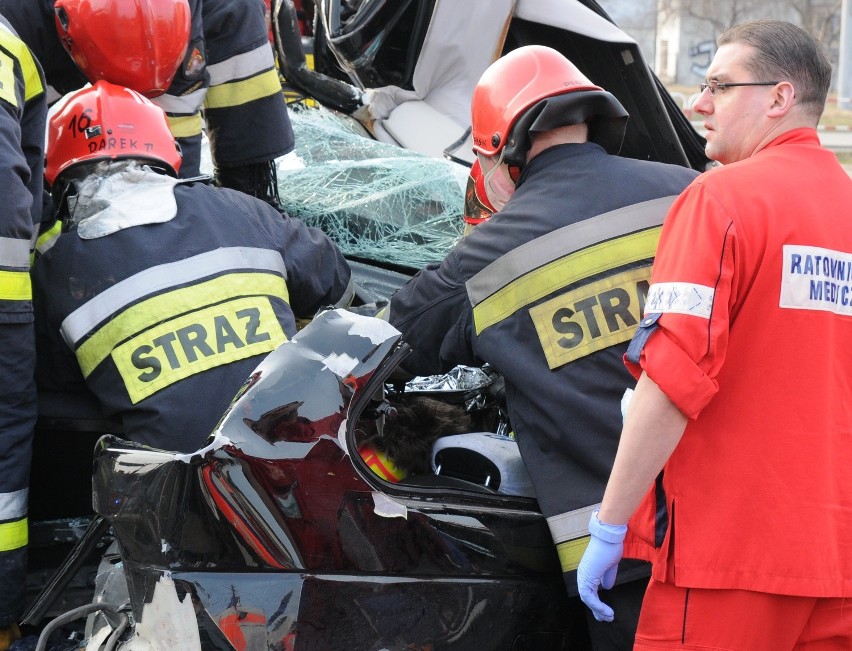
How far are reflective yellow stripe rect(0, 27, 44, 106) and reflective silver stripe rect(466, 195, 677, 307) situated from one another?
1286 millimetres

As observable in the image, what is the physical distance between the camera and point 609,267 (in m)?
2.21

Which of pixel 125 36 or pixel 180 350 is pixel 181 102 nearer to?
pixel 125 36

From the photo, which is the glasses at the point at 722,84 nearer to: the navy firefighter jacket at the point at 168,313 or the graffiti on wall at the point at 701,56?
the navy firefighter jacket at the point at 168,313

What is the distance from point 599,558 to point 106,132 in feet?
5.76

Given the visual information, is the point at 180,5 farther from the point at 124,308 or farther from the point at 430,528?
the point at 430,528

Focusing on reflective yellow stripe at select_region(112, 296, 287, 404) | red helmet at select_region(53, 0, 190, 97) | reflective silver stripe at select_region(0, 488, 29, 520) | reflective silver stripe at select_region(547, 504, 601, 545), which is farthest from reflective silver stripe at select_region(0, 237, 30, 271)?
reflective silver stripe at select_region(547, 504, 601, 545)

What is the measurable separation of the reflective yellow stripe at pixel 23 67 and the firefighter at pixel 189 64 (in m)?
0.60

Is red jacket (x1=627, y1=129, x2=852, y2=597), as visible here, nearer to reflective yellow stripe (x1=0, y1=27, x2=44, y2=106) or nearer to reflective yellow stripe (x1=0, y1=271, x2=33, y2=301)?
reflective yellow stripe (x1=0, y1=271, x2=33, y2=301)

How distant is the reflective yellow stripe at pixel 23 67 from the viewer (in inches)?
101

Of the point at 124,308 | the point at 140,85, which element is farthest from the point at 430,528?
the point at 140,85

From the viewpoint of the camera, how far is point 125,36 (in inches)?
129

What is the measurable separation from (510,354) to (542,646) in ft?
2.05

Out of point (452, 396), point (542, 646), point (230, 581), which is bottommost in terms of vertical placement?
point (542, 646)

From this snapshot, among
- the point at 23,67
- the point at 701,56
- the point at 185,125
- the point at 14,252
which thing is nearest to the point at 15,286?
the point at 14,252
